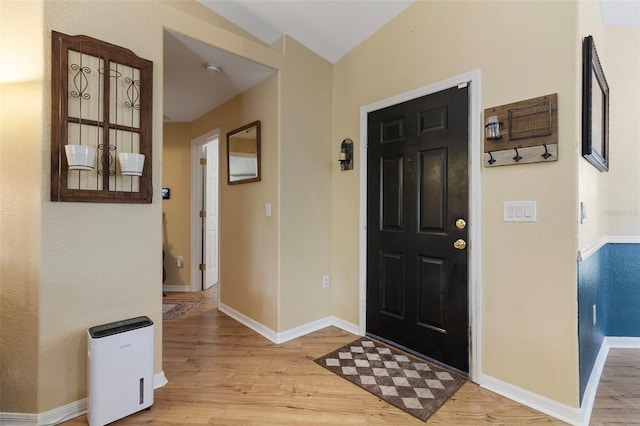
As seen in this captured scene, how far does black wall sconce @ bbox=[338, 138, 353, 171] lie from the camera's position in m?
2.69

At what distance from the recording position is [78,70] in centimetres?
158

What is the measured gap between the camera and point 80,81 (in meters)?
1.59

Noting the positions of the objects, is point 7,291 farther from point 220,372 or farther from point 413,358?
point 413,358

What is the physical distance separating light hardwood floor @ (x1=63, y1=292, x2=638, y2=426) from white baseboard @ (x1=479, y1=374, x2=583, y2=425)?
0.13ft

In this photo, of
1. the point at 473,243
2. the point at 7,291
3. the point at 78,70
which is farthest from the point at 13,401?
the point at 473,243

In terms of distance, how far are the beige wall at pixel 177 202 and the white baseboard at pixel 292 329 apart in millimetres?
1472

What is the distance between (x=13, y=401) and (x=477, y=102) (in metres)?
3.06

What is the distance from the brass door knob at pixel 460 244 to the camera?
1.93 metres

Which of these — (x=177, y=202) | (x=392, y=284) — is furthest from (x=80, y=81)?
(x=177, y=202)

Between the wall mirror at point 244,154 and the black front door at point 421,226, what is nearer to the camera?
the black front door at point 421,226

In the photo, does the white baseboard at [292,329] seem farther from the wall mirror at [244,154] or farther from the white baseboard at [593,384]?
the white baseboard at [593,384]

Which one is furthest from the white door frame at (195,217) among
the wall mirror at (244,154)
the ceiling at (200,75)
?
the wall mirror at (244,154)

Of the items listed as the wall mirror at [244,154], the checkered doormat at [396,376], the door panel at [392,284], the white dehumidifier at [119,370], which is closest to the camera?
the white dehumidifier at [119,370]

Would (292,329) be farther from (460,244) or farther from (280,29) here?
(280,29)
